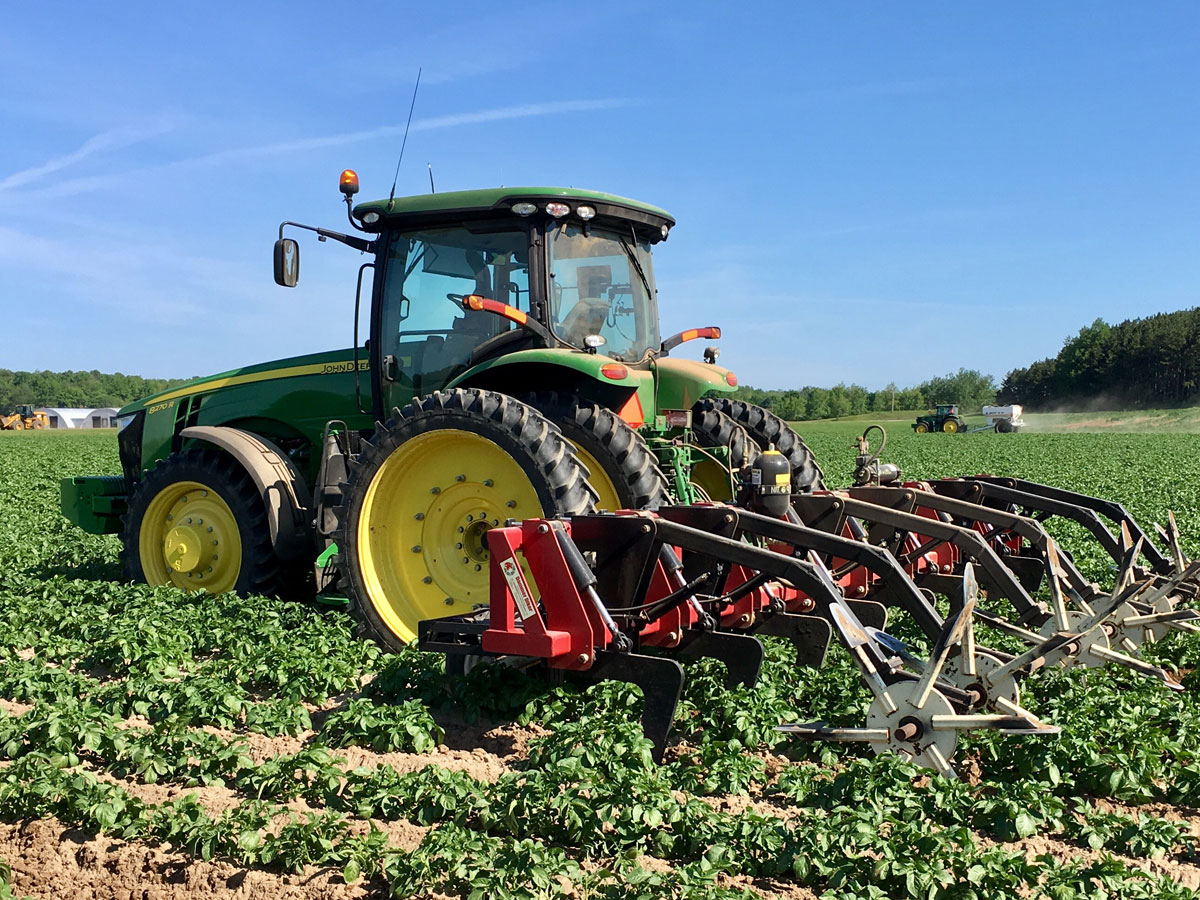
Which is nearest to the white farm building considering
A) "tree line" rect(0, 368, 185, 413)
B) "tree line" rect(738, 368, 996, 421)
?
"tree line" rect(0, 368, 185, 413)

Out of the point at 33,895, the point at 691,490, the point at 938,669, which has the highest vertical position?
the point at 691,490

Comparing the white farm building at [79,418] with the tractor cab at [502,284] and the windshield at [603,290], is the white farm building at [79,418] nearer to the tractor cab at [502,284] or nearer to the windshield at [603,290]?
the tractor cab at [502,284]

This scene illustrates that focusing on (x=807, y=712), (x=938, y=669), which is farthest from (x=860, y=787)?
(x=807, y=712)

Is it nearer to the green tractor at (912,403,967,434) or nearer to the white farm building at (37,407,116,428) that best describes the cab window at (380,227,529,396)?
the green tractor at (912,403,967,434)

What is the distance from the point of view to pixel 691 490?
7.25 meters

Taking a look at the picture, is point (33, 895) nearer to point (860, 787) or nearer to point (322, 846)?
point (322, 846)

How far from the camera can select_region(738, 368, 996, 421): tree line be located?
95.3m

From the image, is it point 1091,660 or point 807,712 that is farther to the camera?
point 1091,660

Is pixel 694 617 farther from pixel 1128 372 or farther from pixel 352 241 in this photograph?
pixel 1128 372

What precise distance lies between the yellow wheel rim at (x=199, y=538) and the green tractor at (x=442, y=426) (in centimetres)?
2

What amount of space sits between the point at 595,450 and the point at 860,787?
2854 mm

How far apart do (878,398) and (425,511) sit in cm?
10056

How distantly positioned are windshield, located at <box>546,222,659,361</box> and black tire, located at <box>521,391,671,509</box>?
842 mm

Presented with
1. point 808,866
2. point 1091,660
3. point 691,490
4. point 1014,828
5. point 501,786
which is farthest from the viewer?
point 691,490
